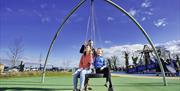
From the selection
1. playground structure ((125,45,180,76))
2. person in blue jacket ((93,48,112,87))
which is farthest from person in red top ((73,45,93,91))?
playground structure ((125,45,180,76))

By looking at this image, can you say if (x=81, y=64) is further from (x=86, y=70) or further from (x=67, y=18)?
(x=67, y=18)

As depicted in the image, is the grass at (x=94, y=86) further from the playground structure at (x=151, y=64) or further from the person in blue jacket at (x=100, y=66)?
the playground structure at (x=151, y=64)

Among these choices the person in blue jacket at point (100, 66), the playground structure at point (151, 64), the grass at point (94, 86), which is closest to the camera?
the person in blue jacket at point (100, 66)

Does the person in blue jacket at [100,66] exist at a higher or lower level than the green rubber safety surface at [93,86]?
higher

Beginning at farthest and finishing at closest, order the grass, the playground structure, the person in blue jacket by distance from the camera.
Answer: the playground structure → the grass → the person in blue jacket

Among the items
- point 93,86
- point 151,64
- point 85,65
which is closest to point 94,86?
point 93,86

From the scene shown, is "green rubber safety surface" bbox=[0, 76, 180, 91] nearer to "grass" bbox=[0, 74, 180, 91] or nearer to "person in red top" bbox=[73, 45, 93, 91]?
"grass" bbox=[0, 74, 180, 91]

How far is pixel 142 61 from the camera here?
7294cm

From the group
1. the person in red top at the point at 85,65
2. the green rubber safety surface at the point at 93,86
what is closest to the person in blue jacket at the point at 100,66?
the person in red top at the point at 85,65

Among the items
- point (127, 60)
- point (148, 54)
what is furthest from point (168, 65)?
point (127, 60)

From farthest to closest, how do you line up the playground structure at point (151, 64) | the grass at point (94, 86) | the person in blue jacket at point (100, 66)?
1. the playground structure at point (151, 64)
2. the grass at point (94, 86)
3. the person in blue jacket at point (100, 66)

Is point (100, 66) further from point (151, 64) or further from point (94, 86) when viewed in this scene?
point (151, 64)

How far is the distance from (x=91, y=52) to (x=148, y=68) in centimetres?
4247

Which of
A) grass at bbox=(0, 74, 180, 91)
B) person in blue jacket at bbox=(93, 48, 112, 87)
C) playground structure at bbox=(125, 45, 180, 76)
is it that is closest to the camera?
person in blue jacket at bbox=(93, 48, 112, 87)
